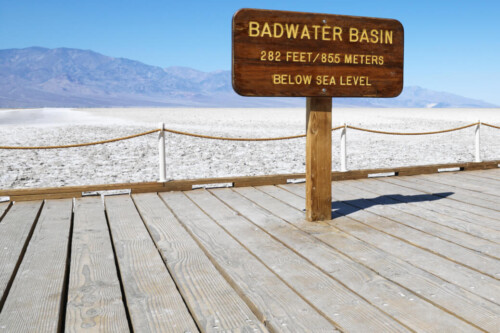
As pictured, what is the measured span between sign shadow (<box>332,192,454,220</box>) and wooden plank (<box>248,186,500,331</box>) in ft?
2.37

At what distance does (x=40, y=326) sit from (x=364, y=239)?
2.60 metres

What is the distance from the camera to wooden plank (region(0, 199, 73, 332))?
8.81ft

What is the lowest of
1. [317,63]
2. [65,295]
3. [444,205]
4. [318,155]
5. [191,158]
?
[191,158]

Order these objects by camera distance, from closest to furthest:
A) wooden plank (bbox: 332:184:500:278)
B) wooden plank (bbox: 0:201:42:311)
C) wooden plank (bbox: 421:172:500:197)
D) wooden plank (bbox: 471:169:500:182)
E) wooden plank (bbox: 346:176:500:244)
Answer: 1. wooden plank (bbox: 0:201:42:311)
2. wooden plank (bbox: 332:184:500:278)
3. wooden plank (bbox: 346:176:500:244)
4. wooden plank (bbox: 421:172:500:197)
5. wooden plank (bbox: 471:169:500:182)

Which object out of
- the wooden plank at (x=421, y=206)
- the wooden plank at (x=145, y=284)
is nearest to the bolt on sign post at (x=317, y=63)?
the wooden plank at (x=421, y=206)

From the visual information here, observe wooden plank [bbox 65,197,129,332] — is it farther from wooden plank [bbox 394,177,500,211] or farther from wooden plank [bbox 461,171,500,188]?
wooden plank [bbox 461,171,500,188]

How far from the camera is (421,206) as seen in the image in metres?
5.60

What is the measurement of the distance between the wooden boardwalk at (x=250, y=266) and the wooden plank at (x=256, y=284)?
0.04ft

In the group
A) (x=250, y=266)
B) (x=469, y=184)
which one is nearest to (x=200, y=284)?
(x=250, y=266)

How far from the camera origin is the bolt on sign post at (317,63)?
455cm

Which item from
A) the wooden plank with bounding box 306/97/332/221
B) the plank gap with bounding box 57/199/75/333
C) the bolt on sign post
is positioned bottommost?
the plank gap with bounding box 57/199/75/333

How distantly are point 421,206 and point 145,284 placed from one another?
347 centimetres

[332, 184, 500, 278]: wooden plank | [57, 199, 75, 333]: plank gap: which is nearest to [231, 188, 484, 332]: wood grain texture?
[332, 184, 500, 278]: wooden plank

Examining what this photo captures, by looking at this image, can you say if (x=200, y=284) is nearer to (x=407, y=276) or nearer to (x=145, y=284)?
(x=145, y=284)
